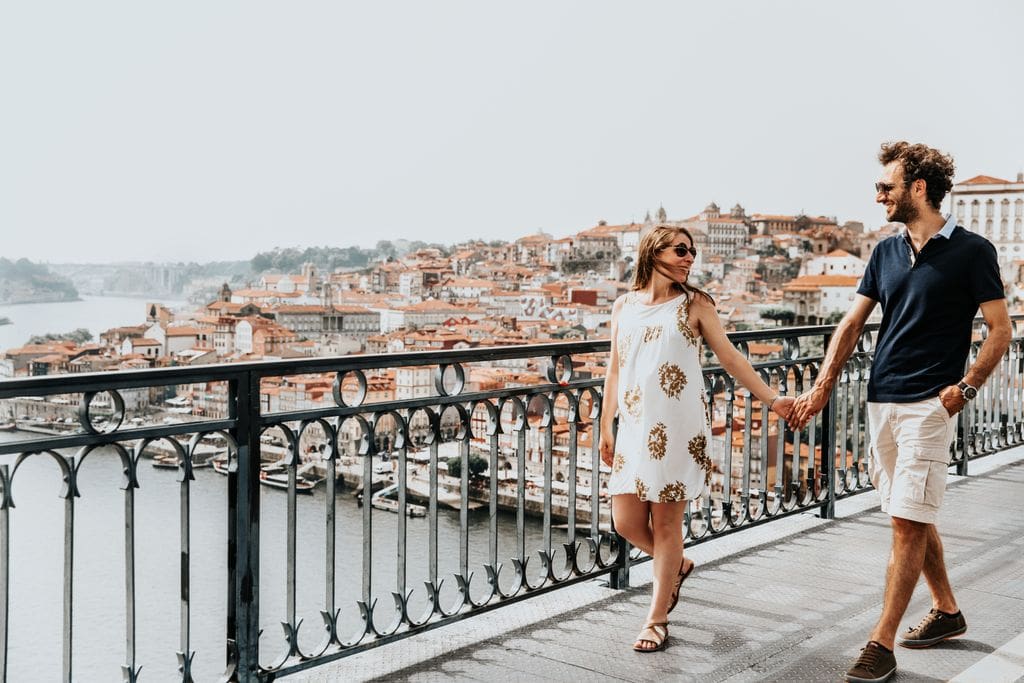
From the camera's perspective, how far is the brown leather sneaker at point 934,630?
3.13 metres

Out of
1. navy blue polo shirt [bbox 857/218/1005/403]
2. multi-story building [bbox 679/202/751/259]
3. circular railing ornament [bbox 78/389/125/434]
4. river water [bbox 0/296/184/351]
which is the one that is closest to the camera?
circular railing ornament [bbox 78/389/125/434]

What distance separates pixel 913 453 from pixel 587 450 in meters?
1.75

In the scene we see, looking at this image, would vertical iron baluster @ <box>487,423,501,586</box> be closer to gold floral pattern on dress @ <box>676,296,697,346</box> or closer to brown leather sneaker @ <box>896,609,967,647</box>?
gold floral pattern on dress @ <box>676,296,697,346</box>

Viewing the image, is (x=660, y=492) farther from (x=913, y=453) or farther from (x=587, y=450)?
(x=587, y=450)

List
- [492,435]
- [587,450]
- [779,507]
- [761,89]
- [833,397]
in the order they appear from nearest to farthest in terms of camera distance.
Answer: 1. [492,435]
2. [587,450]
3. [779,507]
4. [833,397]
5. [761,89]

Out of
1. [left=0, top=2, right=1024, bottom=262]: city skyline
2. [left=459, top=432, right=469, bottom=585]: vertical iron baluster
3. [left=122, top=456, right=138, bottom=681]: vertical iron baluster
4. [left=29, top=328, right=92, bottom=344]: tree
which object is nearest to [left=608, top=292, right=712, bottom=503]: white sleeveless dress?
[left=459, top=432, right=469, bottom=585]: vertical iron baluster

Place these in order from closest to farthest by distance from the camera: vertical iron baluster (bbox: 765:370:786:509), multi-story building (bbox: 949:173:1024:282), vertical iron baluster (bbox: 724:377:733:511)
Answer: vertical iron baluster (bbox: 724:377:733:511) → vertical iron baluster (bbox: 765:370:786:509) → multi-story building (bbox: 949:173:1024:282)

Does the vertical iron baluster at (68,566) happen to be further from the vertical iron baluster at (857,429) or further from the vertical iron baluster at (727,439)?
the vertical iron baluster at (857,429)

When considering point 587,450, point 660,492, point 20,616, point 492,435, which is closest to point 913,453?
point 660,492

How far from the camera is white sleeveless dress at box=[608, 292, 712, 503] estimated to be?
2959 mm

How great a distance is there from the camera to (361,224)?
86.1 m

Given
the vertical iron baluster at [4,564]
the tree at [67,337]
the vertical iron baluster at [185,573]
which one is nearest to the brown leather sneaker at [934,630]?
the vertical iron baluster at [185,573]

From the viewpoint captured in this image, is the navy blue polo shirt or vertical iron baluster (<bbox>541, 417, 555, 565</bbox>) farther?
vertical iron baluster (<bbox>541, 417, 555, 565</bbox>)

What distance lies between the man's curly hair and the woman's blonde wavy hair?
0.62 metres
